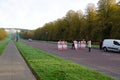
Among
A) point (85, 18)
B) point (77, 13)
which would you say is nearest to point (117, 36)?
point (85, 18)

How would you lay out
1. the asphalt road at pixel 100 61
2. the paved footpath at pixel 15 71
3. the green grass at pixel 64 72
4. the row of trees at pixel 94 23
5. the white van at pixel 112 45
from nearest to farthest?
the green grass at pixel 64 72 < the paved footpath at pixel 15 71 < the asphalt road at pixel 100 61 < the white van at pixel 112 45 < the row of trees at pixel 94 23

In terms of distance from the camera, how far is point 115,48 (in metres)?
37.9

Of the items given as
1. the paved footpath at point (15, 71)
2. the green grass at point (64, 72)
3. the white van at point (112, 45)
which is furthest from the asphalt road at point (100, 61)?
the white van at point (112, 45)

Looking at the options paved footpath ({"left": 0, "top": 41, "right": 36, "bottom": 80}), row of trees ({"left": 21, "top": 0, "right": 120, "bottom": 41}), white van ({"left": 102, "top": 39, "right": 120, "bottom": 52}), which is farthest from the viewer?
row of trees ({"left": 21, "top": 0, "right": 120, "bottom": 41})

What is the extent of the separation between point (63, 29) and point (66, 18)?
18.8 feet

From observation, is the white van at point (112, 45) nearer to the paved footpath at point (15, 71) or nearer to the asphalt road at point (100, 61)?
the asphalt road at point (100, 61)

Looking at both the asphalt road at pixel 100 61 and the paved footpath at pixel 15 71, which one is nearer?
the paved footpath at pixel 15 71

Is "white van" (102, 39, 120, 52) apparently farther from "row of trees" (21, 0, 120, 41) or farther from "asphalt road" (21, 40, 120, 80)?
"row of trees" (21, 0, 120, 41)

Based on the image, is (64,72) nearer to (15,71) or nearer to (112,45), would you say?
(15,71)

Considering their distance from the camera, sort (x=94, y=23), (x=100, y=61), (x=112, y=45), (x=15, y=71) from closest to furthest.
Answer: (x=15, y=71)
(x=100, y=61)
(x=112, y=45)
(x=94, y=23)

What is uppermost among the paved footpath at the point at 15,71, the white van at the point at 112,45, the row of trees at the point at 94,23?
the row of trees at the point at 94,23

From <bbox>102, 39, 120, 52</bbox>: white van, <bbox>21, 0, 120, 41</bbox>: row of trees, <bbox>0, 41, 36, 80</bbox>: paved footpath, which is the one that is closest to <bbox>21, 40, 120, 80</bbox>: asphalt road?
<bbox>0, 41, 36, 80</bbox>: paved footpath

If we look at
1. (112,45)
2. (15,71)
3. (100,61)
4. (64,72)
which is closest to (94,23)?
(112,45)

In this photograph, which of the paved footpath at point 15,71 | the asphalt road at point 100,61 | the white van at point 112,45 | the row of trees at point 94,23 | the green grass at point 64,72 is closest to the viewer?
the green grass at point 64,72
